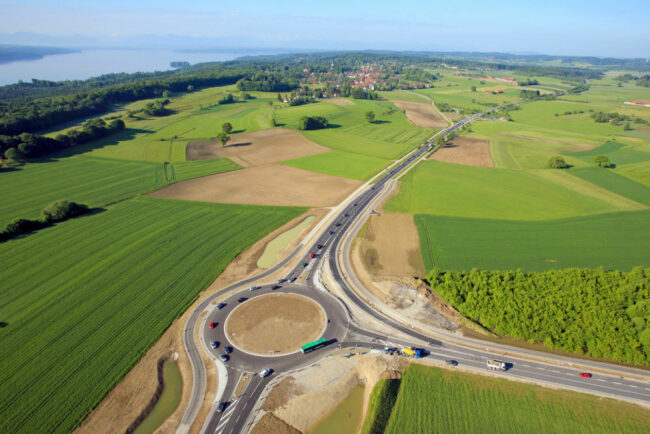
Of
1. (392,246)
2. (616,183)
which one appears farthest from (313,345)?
(616,183)

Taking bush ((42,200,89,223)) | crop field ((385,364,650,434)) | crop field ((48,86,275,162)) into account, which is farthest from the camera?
crop field ((48,86,275,162))

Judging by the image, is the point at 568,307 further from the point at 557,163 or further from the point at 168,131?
the point at 168,131

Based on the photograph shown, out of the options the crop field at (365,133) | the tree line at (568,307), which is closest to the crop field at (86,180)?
the crop field at (365,133)

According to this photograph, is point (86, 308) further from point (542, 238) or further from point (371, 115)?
point (371, 115)

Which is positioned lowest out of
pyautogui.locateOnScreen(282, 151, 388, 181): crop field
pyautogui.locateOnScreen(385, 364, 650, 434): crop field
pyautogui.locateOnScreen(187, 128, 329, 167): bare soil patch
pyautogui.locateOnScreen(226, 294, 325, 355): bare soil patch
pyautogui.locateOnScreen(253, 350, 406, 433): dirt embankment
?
pyautogui.locateOnScreen(253, 350, 406, 433): dirt embankment

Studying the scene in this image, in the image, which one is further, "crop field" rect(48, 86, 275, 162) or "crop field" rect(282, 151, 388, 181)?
"crop field" rect(48, 86, 275, 162)

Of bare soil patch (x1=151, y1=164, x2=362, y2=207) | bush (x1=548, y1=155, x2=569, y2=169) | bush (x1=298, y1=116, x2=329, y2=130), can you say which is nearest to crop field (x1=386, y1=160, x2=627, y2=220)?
bush (x1=548, y1=155, x2=569, y2=169)

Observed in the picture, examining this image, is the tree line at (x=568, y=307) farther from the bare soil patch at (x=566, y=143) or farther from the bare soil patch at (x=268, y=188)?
the bare soil patch at (x=566, y=143)

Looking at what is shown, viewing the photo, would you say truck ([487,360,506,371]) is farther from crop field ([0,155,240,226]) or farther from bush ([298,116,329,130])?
bush ([298,116,329,130])
